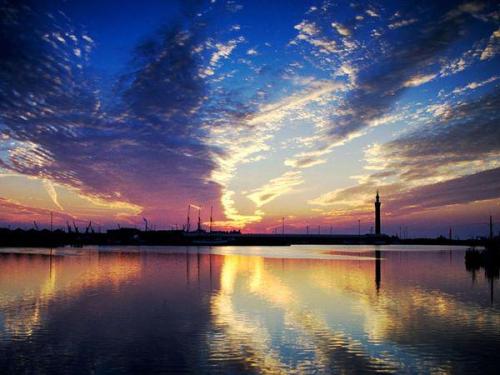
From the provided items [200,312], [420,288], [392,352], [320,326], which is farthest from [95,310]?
[420,288]

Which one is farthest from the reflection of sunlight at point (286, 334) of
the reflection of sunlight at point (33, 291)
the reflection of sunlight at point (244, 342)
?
the reflection of sunlight at point (33, 291)

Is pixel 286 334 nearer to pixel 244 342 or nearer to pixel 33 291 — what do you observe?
pixel 244 342

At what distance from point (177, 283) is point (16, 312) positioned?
1976cm

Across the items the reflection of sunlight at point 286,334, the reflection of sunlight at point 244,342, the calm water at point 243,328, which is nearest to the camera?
the calm water at point 243,328

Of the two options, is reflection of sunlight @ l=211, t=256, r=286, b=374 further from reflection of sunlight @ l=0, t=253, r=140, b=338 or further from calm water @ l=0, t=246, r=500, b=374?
reflection of sunlight @ l=0, t=253, r=140, b=338

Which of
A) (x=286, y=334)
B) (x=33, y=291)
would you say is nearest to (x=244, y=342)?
(x=286, y=334)

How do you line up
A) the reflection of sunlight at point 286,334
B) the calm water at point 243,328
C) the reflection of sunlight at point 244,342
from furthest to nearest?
1. the reflection of sunlight at point 286,334
2. the reflection of sunlight at point 244,342
3. the calm water at point 243,328

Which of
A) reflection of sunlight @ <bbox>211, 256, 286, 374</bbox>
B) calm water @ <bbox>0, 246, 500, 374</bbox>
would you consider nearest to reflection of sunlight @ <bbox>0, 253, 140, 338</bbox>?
calm water @ <bbox>0, 246, 500, 374</bbox>

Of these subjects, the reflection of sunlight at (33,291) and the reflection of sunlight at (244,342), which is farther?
the reflection of sunlight at (33,291)

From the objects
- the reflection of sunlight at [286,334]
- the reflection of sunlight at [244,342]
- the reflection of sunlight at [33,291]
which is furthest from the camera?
the reflection of sunlight at [33,291]

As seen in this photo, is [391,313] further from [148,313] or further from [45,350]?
[45,350]

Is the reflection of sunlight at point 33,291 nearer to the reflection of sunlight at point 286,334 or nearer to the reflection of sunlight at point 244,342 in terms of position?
the reflection of sunlight at point 244,342

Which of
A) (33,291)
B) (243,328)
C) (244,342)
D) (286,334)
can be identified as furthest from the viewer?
(33,291)

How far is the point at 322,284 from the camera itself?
4794 cm
